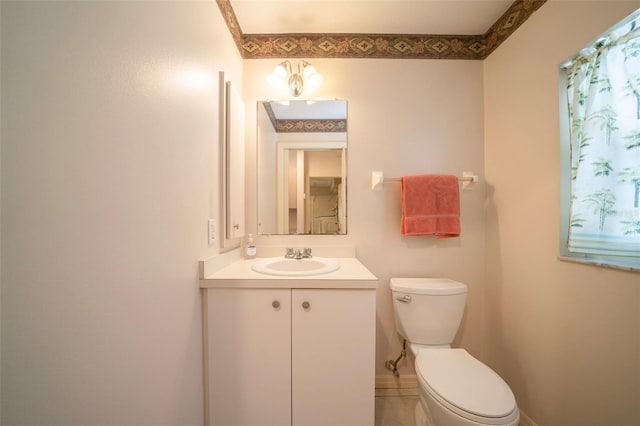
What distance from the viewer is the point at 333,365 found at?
99 centimetres

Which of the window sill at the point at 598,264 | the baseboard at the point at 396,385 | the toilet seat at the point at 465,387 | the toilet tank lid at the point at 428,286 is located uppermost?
the window sill at the point at 598,264

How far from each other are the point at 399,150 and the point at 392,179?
0.21 metres

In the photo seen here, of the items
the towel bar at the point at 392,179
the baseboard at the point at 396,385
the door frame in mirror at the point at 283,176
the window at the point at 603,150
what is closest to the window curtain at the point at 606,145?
the window at the point at 603,150

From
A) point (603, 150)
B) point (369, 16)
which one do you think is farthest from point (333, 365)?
point (369, 16)

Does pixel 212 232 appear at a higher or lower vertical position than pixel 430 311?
higher

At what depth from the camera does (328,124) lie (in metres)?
1.53

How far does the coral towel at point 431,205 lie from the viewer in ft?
4.68

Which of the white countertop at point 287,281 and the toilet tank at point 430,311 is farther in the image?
the toilet tank at point 430,311

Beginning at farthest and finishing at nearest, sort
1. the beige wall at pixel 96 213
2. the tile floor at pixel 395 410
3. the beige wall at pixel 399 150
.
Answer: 1. the beige wall at pixel 399 150
2. the tile floor at pixel 395 410
3. the beige wall at pixel 96 213

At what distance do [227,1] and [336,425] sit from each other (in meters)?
2.17

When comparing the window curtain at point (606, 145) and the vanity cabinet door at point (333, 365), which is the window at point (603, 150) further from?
the vanity cabinet door at point (333, 365)

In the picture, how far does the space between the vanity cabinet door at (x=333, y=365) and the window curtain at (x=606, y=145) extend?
0.98 metres

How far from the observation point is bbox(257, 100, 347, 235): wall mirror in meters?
1.53

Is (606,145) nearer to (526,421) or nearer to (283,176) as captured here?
(526,421)
